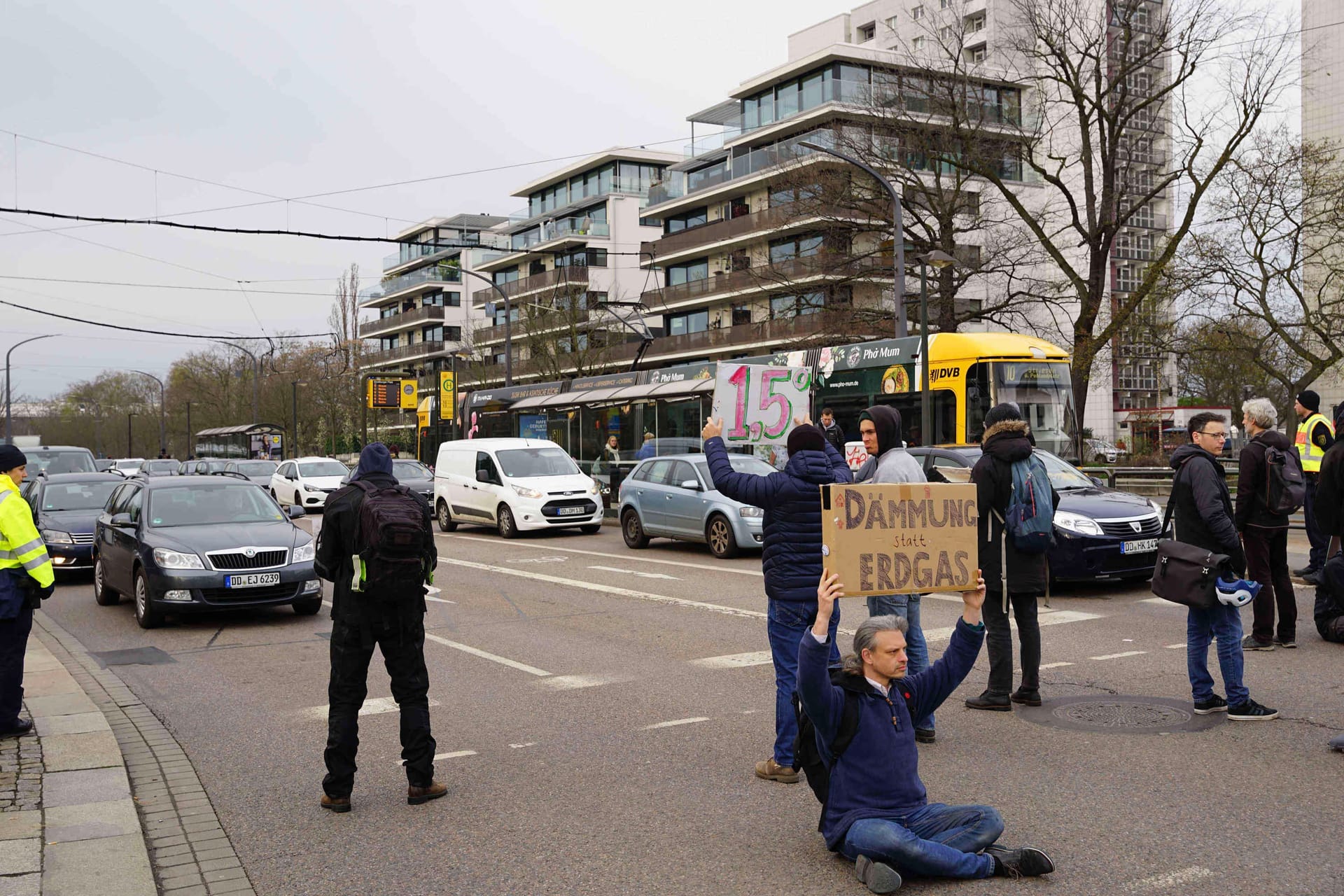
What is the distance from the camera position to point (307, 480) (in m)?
33.5

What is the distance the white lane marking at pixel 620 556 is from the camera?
15.9 metres

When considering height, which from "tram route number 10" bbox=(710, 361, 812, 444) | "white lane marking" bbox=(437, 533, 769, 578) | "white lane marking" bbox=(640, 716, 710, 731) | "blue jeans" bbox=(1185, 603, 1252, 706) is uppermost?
"tram route number 10" bbox=(710, 361, 812, 444)

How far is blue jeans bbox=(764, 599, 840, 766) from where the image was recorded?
5.90m

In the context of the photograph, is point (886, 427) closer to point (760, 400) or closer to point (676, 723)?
point (676, 723)

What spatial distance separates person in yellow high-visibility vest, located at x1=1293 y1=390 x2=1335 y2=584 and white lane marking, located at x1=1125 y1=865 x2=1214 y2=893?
21.8ft

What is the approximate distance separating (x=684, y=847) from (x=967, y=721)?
2.70 meters

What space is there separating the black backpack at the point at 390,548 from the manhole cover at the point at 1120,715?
146 inches

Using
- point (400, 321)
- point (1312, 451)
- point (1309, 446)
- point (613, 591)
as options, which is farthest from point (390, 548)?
point (400, 321)

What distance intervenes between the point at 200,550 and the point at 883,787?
9058mm

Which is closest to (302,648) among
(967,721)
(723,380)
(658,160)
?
(967,721)

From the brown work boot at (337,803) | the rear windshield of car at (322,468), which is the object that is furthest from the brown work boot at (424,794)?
the rear windshield of car at (322,468)

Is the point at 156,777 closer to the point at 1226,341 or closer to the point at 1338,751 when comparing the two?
the point at 1338,751

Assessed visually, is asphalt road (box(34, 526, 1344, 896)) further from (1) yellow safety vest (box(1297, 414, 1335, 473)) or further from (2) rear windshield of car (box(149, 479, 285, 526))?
(2) rear windshield of car (box(149, 479, 285, 526))

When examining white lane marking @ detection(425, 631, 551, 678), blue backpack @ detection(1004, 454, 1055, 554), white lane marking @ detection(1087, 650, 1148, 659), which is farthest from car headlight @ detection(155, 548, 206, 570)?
white lane marking @ detection(1087, 650, 1148, 659)
